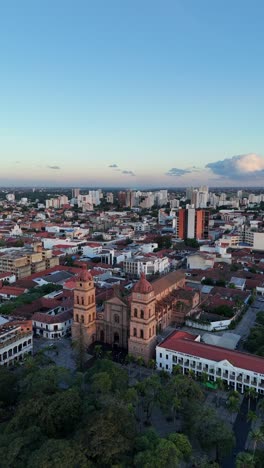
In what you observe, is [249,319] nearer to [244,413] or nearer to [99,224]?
[244,413]

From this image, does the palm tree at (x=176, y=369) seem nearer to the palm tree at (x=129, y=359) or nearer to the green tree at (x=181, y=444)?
the palm tree at (x=129, y=359)

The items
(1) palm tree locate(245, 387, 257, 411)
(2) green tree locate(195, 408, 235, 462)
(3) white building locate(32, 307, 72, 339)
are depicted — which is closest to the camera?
(2) green tree locate(195, 408, 235, 462)

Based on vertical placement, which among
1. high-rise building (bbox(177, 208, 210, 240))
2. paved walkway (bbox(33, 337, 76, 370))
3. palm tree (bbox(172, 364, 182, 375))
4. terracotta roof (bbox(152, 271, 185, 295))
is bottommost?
paved walkway (bbox(33, 337, 76, 370))

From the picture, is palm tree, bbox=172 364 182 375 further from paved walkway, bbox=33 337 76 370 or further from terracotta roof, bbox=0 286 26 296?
terracotta roof, bbox=0 286 26 296

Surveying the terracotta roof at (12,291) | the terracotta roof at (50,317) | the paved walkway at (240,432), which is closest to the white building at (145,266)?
the terracotta roof at (12,291)

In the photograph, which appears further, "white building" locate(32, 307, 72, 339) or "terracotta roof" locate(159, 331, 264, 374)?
"white building" locate(32, 307, 72, 339)

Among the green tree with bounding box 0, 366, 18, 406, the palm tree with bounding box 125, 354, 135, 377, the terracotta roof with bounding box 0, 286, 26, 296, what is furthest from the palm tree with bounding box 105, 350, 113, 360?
the terracotta roof with bounding box 0, 286, 26, 296
